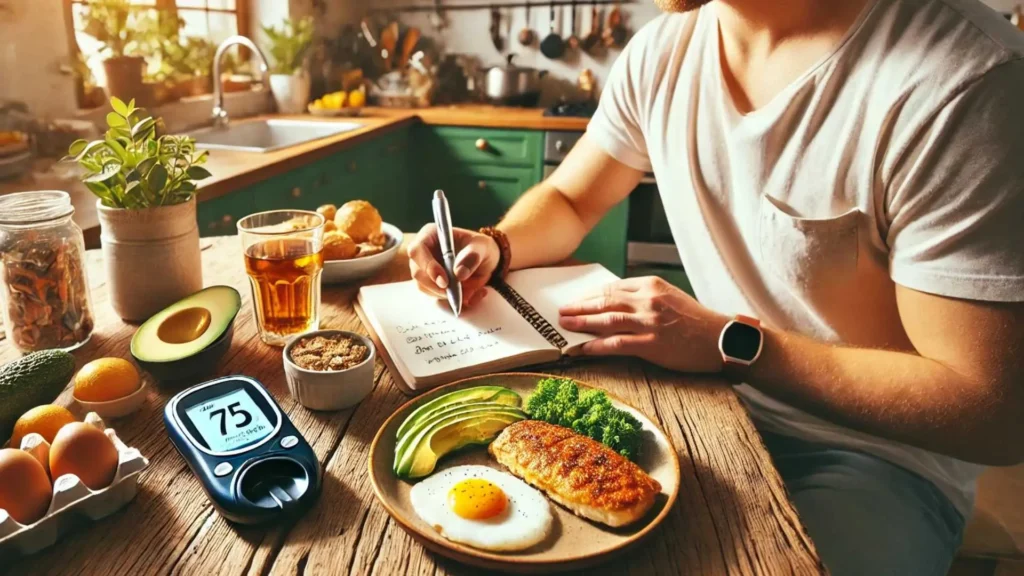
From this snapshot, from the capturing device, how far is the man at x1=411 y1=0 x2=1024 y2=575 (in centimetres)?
85

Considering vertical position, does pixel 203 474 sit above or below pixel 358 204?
below

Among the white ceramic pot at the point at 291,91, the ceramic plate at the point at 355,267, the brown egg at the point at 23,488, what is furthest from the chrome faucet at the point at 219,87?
the brown egg at the point at 23,488

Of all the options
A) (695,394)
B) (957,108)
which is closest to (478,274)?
(695,394)

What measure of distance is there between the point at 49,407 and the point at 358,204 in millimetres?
660

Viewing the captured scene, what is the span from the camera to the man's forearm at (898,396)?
2.77ft

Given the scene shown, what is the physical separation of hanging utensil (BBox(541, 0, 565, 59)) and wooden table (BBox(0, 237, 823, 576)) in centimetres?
325

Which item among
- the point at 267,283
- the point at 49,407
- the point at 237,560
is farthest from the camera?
the point at 267,283

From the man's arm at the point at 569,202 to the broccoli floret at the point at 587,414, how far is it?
0.51m

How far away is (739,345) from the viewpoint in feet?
2.87

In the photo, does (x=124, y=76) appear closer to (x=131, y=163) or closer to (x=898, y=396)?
(x=131, y=163)

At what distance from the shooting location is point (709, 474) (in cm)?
67

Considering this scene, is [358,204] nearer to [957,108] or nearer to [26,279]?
[26,279]

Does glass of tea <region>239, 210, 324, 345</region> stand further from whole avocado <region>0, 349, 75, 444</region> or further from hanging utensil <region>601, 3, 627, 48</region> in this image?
hanging utensil <region>601, 3, 627, 48</region>

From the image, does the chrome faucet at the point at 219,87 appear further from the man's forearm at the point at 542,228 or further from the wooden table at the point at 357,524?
the wooden table at the point at 357,524
